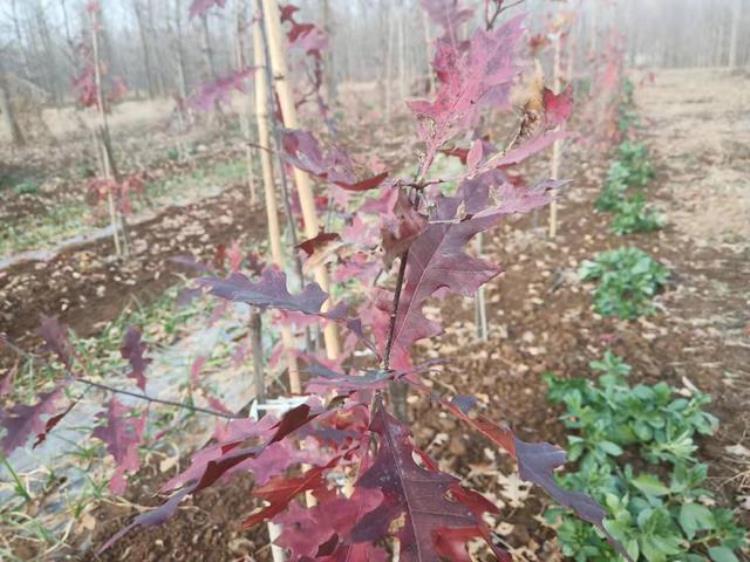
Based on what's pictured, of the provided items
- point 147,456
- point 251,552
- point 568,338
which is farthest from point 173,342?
point 568,338

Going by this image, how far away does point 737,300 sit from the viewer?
123 inches

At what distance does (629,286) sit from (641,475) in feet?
6.20

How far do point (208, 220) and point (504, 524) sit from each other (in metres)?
6.12

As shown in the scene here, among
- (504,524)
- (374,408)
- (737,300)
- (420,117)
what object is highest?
(420,117)

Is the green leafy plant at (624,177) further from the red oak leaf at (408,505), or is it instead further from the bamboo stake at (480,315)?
the red oak leaf at (408,505)

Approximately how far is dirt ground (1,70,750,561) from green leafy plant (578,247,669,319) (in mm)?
80

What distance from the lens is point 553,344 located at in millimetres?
3059

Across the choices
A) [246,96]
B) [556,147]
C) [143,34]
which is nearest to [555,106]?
[556,147]

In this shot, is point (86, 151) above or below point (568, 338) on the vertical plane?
above

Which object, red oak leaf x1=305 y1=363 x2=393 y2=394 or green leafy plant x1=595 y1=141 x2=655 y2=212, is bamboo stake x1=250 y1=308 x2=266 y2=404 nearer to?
red oak leaf x1=305 y1=363 x2=393 y2=394

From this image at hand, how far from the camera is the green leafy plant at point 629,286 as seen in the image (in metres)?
3.30

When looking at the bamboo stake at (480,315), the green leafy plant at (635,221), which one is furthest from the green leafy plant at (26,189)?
the green leafy plant at (635,221)

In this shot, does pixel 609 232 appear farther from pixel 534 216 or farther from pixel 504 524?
pixel 504 524

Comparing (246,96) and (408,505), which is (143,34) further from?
(408,505)
